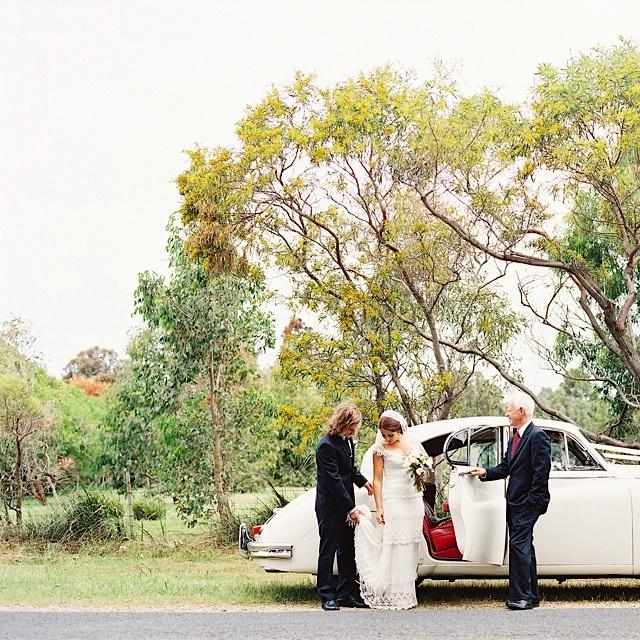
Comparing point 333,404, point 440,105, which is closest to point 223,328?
point 333,404

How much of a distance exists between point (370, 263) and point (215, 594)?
827cm

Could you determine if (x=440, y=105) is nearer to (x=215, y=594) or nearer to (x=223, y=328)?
(x=223, y=328)

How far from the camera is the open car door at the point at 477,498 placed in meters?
10.2

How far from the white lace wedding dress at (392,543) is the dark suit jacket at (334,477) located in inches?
9.9

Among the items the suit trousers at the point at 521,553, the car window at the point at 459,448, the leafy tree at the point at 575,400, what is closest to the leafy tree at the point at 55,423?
the car window at the point at 459,448

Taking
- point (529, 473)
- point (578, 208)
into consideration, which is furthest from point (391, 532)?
point (578, 208)

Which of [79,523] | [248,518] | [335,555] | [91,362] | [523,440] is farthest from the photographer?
[91,362]

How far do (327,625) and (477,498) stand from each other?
220cm

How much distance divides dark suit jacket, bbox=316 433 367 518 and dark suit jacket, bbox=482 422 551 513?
4.21 feet

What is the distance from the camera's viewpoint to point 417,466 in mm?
10227

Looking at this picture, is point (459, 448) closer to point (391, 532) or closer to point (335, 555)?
point (391, 532)

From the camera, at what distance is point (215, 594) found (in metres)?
11.3

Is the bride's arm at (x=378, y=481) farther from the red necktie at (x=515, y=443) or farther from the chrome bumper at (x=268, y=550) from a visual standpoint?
the red necktie at (x=515, y=443)

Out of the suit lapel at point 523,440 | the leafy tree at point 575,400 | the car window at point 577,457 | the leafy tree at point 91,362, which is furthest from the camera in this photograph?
the leafy tree at point 91,362
